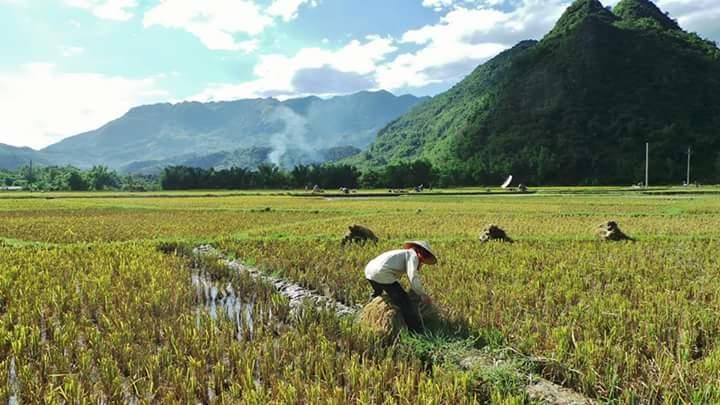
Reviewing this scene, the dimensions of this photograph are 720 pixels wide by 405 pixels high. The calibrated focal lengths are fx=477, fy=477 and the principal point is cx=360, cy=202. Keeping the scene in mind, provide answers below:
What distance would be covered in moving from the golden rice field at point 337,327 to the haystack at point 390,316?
0.18 m

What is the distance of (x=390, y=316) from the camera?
477 centimetres

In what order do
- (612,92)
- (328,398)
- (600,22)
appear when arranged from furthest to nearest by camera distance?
1. (600,22)
2. (612,92)
3. (328,398)

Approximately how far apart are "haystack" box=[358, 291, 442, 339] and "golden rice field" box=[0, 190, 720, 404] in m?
0.18

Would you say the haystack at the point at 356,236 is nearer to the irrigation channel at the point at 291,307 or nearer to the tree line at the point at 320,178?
the irrigation channel at the point at 291,307

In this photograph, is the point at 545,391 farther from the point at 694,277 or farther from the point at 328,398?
the point at 694,277

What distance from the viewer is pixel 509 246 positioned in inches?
414

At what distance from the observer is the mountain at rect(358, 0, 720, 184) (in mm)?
55812

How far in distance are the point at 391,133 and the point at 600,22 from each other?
5787 centimetres

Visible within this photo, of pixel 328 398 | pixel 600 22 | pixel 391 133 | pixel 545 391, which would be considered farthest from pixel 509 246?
pixel 391 133

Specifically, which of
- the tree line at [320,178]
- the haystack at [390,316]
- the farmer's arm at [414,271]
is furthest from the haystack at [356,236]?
the tree line at [320,178]

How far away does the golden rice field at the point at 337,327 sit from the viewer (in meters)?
3.73

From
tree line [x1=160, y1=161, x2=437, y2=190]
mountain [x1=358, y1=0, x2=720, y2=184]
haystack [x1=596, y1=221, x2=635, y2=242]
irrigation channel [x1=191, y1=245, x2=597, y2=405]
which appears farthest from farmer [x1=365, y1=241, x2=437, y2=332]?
mountain [x1=358, y1=0, x2=720, y2=184]

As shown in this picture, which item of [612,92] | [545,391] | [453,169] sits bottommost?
[545,391]

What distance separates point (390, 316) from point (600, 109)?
68.4m
